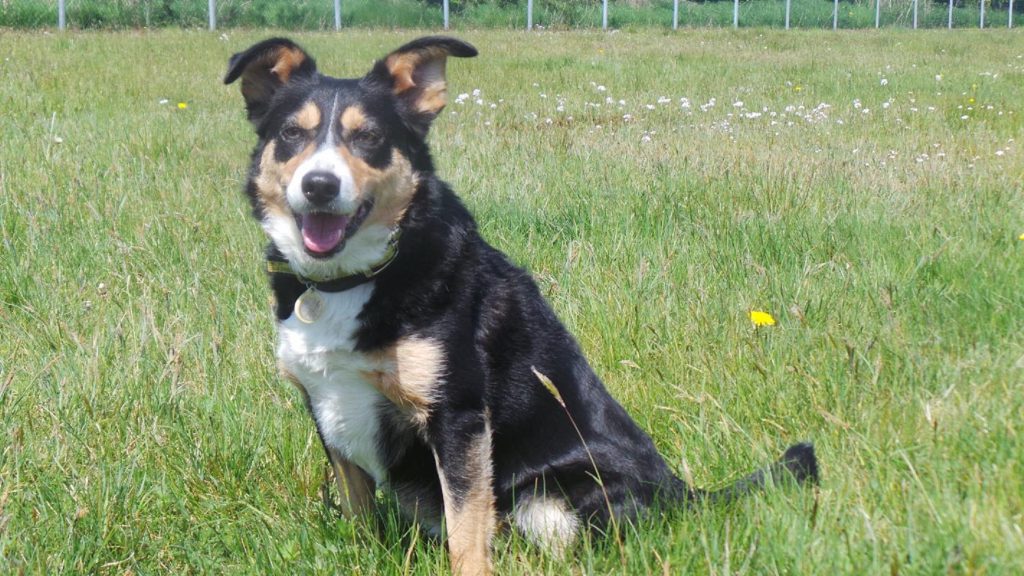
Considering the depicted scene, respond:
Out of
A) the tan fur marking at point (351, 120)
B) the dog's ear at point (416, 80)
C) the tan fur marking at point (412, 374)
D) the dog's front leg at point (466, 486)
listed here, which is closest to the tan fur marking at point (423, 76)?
the dog's ear at point (416, 80)

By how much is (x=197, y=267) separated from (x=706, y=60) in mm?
10885

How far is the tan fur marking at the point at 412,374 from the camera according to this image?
2.42 m


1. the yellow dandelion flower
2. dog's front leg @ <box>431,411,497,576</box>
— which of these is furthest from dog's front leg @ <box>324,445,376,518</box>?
the yellow dandelion flower

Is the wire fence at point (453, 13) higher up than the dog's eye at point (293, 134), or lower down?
higher up

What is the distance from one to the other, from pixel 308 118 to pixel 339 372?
2.69 feet

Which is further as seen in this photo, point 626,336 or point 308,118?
point 626,336

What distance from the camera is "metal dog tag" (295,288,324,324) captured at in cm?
256

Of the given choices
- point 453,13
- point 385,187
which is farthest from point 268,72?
point 453,13

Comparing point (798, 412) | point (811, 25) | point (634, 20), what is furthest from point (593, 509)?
point (811, 25)

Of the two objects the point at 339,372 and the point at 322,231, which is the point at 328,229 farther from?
the point at 339,372

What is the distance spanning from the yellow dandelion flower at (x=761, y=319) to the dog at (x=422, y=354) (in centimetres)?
73

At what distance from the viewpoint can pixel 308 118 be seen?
2.83 meters

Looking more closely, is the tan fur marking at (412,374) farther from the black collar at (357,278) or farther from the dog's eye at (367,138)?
the dog's eye at (367,138)

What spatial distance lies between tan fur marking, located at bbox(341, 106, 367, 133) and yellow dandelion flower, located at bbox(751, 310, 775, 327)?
1.45 metres
